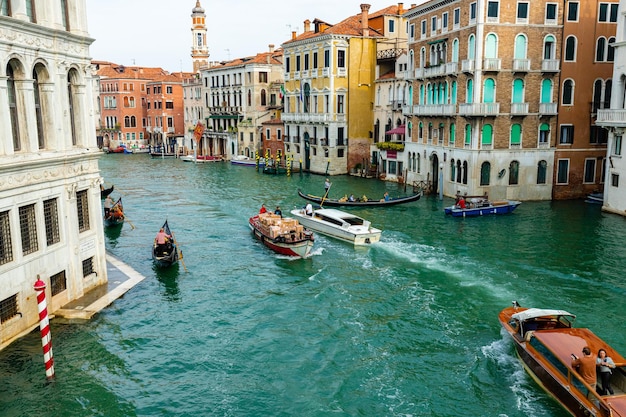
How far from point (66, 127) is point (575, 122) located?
2824 cm

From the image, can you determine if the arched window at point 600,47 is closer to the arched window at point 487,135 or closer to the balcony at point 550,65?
the balcony at point 550,65

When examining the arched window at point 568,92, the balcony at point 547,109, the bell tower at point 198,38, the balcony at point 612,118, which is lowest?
the balcony at point 612,118

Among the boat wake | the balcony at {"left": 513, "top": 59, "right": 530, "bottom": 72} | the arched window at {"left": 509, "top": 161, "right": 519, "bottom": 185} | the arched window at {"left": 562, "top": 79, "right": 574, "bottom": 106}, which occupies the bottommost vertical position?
the boat wake

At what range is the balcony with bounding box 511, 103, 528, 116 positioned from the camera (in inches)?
1271

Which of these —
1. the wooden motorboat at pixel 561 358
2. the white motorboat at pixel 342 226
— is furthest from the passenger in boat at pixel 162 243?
the wooden motorboat at pixel 561 358

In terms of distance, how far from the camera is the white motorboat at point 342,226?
24531 mm

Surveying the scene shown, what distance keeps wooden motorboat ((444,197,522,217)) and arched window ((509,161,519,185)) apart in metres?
Answer: 3.72

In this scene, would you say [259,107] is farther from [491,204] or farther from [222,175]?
[491,204]

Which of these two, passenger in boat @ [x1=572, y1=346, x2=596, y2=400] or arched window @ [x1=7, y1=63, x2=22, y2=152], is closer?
passenger in boat @ [x1=572, y1=346, x2=596, y2=400]

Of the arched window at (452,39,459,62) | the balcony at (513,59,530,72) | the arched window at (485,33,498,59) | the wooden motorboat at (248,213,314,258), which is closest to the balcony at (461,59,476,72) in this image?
the arched window at (485,33,498,59)

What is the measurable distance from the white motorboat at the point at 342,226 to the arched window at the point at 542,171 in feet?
43.5

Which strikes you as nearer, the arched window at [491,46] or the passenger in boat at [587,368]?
the passenger in boat at [587,368]

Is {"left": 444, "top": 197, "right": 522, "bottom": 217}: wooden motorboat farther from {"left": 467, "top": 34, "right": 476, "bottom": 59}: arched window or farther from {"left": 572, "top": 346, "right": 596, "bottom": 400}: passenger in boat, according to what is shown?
{"left": 572, "top": 346, "right": 596, "bottom": 400}: passenger in boat

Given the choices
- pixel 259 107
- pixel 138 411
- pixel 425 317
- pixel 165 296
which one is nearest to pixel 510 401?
pixel 425 317
